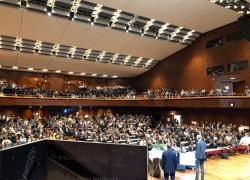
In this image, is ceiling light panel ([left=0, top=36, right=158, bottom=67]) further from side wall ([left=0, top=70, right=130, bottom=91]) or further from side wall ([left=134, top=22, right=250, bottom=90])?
side wall ([left=0, top=70, right=130, bottom=91])

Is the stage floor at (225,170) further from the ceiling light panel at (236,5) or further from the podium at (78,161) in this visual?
the ceiling light panel at (236,5)

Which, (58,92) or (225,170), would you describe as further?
(58,92)

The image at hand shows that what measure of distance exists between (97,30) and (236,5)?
9906 millimetres

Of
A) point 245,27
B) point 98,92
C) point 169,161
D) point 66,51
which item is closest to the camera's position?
point 169,161

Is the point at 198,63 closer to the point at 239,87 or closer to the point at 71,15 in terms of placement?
the point at 239,87

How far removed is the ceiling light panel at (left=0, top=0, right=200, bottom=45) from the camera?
1576 centimetres

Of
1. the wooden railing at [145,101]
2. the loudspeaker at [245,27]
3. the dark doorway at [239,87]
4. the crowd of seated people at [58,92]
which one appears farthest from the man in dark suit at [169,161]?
the crowd of seated people at [58,92]

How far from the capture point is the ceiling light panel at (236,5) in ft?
52.3

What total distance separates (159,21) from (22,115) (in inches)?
628

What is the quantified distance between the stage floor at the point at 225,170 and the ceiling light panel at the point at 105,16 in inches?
419

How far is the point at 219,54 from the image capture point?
2134 centimetres

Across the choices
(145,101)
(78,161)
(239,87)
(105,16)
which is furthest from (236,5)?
(78,161)

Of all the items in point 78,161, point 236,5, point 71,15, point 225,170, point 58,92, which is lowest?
point 225,170

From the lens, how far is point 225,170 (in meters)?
9.18
